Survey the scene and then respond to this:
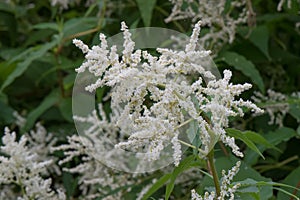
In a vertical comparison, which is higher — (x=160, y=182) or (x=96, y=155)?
(x=160, y=182)

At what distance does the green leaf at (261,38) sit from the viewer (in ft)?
6.86

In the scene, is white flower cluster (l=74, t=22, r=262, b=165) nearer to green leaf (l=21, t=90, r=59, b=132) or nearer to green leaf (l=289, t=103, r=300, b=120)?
green leaf (l=289, t=103, r=300, b=120)

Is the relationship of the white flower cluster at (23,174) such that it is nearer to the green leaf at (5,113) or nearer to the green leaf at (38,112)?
the green leaf at (38,112)

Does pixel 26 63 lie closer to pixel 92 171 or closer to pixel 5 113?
pixel 5 113

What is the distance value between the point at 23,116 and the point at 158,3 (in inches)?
27.7

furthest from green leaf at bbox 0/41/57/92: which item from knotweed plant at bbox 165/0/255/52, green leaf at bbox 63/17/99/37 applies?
knotweed plant at bbox 165/0/255/52

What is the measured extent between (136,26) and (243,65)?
1.37ft

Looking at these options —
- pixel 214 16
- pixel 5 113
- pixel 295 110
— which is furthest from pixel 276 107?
pixel 5 113

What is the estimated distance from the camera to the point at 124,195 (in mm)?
1906

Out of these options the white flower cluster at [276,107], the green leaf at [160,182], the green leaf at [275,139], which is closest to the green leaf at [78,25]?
the white flower cluster at [276,107]

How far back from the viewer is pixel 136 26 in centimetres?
220

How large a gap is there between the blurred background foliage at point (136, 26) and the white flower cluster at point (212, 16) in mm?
44

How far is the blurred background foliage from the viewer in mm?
2049

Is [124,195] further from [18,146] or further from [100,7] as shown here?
[100,7]
